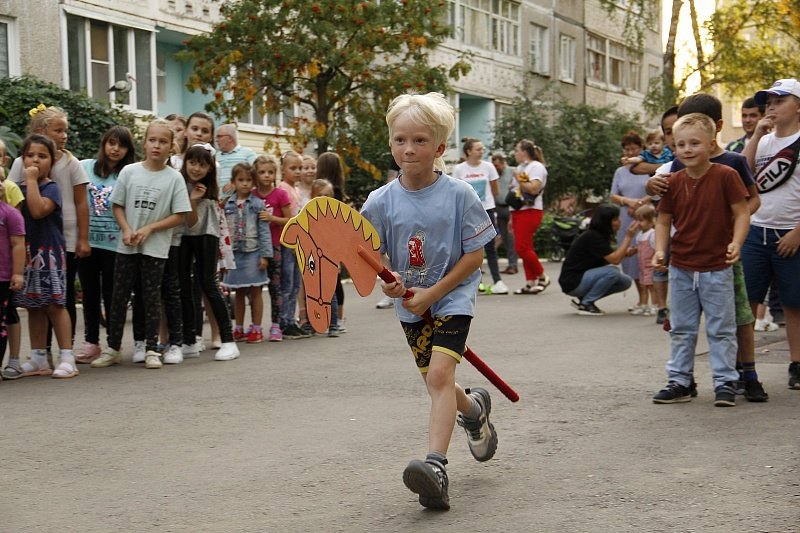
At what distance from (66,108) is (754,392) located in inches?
525

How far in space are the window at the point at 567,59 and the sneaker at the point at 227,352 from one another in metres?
34.2

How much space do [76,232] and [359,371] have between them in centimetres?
236

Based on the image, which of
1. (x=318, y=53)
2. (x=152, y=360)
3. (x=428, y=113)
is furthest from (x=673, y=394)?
(x=318, y=53)

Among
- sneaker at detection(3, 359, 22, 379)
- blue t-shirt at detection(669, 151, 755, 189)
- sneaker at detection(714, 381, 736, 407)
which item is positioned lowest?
sneaker at detection(3, 359, 22, 379)

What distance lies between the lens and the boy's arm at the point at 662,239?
7.29 metres

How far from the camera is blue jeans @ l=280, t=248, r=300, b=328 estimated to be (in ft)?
37.1

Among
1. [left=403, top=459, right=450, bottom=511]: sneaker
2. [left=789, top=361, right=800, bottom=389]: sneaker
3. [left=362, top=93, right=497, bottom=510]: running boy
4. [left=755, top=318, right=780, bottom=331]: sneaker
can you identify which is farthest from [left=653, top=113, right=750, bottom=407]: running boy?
[left=755, top=318, right=780, bottom=331]: sneaker

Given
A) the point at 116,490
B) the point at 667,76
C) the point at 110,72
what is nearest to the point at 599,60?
the point at 667,76

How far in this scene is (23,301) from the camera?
865 cm

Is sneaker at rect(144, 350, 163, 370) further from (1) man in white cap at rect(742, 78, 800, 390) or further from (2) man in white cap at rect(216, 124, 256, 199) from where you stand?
(1) man in white cap at rect(742, 78, 800, 390)

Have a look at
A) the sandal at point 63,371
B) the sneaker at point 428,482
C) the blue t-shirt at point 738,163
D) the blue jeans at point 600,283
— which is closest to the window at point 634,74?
the blue jeans at point 600,283

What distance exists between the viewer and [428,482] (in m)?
4.76

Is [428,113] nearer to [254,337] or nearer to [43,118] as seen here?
[43,118]

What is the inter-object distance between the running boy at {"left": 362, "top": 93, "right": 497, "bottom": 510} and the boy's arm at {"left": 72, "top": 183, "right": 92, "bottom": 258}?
14.3 feet
